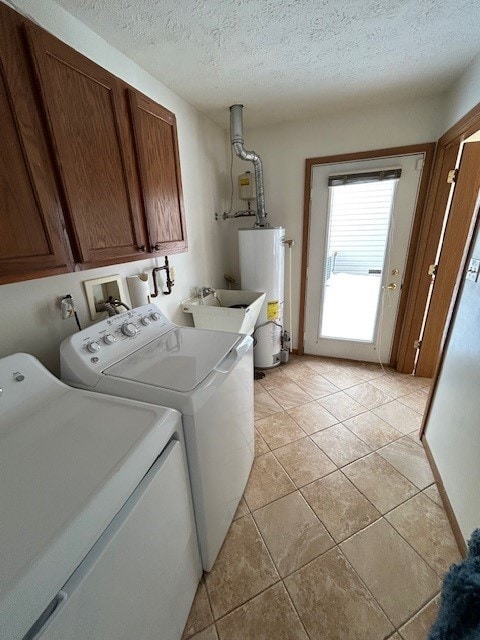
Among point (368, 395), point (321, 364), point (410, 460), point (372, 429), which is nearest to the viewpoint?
point (410, 460)

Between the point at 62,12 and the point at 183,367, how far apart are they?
5.54 feet

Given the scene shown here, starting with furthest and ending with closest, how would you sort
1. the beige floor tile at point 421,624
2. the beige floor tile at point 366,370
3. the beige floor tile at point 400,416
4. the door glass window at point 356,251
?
the beige floor tile at point 366,370
the door glass window at point 356,251
the beige floor tile at point 400,416
the beige floor tile at point 421,624

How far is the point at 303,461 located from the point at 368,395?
101cm

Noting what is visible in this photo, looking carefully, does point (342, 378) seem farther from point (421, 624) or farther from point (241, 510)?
point (421, 624)

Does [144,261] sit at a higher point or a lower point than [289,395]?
higher

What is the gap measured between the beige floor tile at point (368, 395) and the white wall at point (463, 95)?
2141mm

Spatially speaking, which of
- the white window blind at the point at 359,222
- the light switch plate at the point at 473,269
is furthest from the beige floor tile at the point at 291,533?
the white window blind at the point at 359,222

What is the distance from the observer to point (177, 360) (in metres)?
1.15

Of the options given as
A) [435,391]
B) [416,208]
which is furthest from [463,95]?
[435,391]

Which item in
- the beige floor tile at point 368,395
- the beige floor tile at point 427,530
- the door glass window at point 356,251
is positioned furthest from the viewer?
the door glass window at point 356,251

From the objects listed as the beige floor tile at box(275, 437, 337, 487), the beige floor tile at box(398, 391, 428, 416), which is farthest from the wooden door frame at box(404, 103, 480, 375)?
the beige floor tile at box(275, 437, 337, 487)

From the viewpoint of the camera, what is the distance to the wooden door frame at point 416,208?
2139 millimetres

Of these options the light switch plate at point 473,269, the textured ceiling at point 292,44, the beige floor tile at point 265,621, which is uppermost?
the textured ceiling at point 292,44

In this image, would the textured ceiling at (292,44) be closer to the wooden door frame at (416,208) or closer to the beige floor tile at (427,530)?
the wooden door frame at (416,208)
